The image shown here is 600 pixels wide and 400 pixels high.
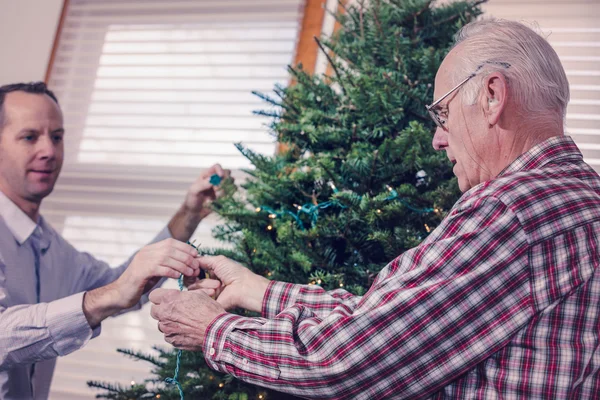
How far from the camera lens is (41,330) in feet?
5.75

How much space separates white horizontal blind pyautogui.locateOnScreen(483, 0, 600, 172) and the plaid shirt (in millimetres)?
1390

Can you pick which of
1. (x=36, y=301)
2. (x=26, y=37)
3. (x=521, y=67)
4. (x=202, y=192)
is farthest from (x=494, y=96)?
(x=26, y=37)

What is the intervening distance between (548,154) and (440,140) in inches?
11.2

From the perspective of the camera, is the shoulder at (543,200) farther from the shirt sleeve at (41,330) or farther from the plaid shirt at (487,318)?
the shirt sleeve at (41,330)

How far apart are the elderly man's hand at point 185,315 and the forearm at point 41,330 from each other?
1.59 feet

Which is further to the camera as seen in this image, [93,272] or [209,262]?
[93,272]

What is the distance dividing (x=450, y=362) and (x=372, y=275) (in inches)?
19.5

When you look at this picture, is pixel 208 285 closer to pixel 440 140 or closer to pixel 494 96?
pixel 440 140

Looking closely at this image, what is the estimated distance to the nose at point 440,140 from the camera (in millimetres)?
1449

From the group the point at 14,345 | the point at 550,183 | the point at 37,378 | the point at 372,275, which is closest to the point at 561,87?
the point at 550,183

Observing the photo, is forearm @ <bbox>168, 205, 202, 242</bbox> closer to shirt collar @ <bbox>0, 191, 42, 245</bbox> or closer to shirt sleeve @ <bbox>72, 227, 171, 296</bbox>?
shirt sleeve @ <bbox>72, 227, 171, 296</bbox>

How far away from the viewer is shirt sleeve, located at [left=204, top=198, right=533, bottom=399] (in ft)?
3.49

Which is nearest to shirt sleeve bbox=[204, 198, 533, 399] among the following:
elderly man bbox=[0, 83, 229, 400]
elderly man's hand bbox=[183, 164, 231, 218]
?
elderly man bbox=[0, 83, 229, 400]

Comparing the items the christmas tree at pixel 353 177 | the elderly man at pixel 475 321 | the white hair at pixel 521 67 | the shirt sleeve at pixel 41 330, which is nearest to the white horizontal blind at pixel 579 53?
the christmas tree at pixel 353 177
